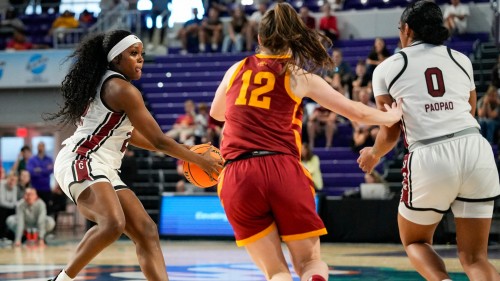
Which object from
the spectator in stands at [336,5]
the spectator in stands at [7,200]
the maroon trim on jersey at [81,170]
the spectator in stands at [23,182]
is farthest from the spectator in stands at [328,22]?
the maroon trim on jersey at [81,170]

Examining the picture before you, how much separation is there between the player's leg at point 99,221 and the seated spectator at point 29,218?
9.58 m

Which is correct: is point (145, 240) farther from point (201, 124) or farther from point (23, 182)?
point (201, 124)

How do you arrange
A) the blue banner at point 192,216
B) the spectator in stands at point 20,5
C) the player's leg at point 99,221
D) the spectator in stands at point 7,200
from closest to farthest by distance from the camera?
the player's leg at point 99,221 → the blue banner at point 192,216 → the spectator in stands at point 7,200 → the spectator in stands at point 20,5

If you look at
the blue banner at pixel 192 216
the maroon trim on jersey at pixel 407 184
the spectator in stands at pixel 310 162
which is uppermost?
the maroon trim on jersey at pixel 407 184

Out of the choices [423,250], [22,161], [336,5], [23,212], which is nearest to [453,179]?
[423,250]

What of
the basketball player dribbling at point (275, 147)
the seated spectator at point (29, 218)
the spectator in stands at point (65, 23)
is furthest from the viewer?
the spectator in stands at point (65, 23)

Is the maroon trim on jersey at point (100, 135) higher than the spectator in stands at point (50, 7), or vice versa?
the maroon trim on jersey at point (100, 135)

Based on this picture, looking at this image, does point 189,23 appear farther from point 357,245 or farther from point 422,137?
point 422,137

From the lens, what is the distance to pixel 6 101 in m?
22.7

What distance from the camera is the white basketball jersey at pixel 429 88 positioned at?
5113 millimetres

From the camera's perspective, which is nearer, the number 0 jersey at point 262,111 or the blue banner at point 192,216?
the number 0 jersey at point 262,111

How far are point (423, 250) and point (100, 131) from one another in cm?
235

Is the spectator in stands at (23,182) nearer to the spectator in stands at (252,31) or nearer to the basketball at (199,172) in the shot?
the spectator in stands at (252,31)

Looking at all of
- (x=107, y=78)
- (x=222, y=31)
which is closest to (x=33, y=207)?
(x=222, y=31)
